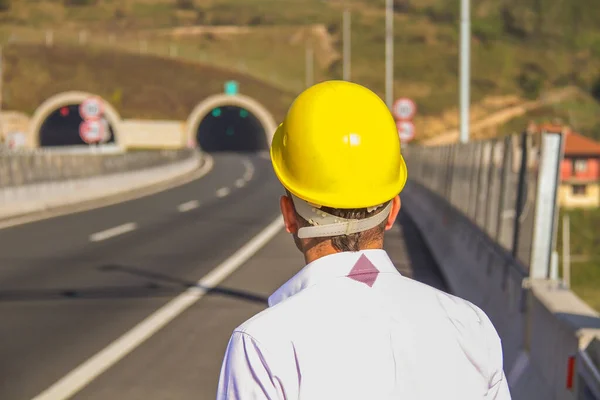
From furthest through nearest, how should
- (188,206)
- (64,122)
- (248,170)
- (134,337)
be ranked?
1. (64,122)
2. (248,170)
3. (188,206)
4. (134,337)

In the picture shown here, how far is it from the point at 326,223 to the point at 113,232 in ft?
62.9

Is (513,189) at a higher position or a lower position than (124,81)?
higher

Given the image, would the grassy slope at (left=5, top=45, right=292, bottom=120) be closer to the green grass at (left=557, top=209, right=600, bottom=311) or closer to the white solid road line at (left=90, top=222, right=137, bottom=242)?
the green grass at (left=557, top=209, right=600, bottom=311)

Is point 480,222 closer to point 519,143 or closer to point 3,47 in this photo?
point 519,143

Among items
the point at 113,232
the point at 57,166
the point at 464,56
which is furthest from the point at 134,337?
the point at 57,166

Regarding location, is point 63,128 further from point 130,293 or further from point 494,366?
point 494,366

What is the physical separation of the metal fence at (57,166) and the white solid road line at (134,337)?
9.13 meters

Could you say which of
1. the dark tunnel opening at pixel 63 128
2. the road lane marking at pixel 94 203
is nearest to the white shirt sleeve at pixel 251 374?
the road lane marking at pixel 94 203

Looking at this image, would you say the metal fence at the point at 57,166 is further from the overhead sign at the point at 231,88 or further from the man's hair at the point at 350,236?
the overhead sign at the point at 231,88

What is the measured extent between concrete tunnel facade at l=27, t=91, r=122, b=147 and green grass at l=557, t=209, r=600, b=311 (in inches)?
1464

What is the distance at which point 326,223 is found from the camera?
2.48 meters

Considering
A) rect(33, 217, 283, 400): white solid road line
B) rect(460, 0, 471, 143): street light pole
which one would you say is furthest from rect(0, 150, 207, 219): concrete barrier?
rect(460, 0, 471, 143): street light pole

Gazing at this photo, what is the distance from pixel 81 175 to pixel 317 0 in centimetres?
15328

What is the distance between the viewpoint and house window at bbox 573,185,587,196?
10231 centimetres
